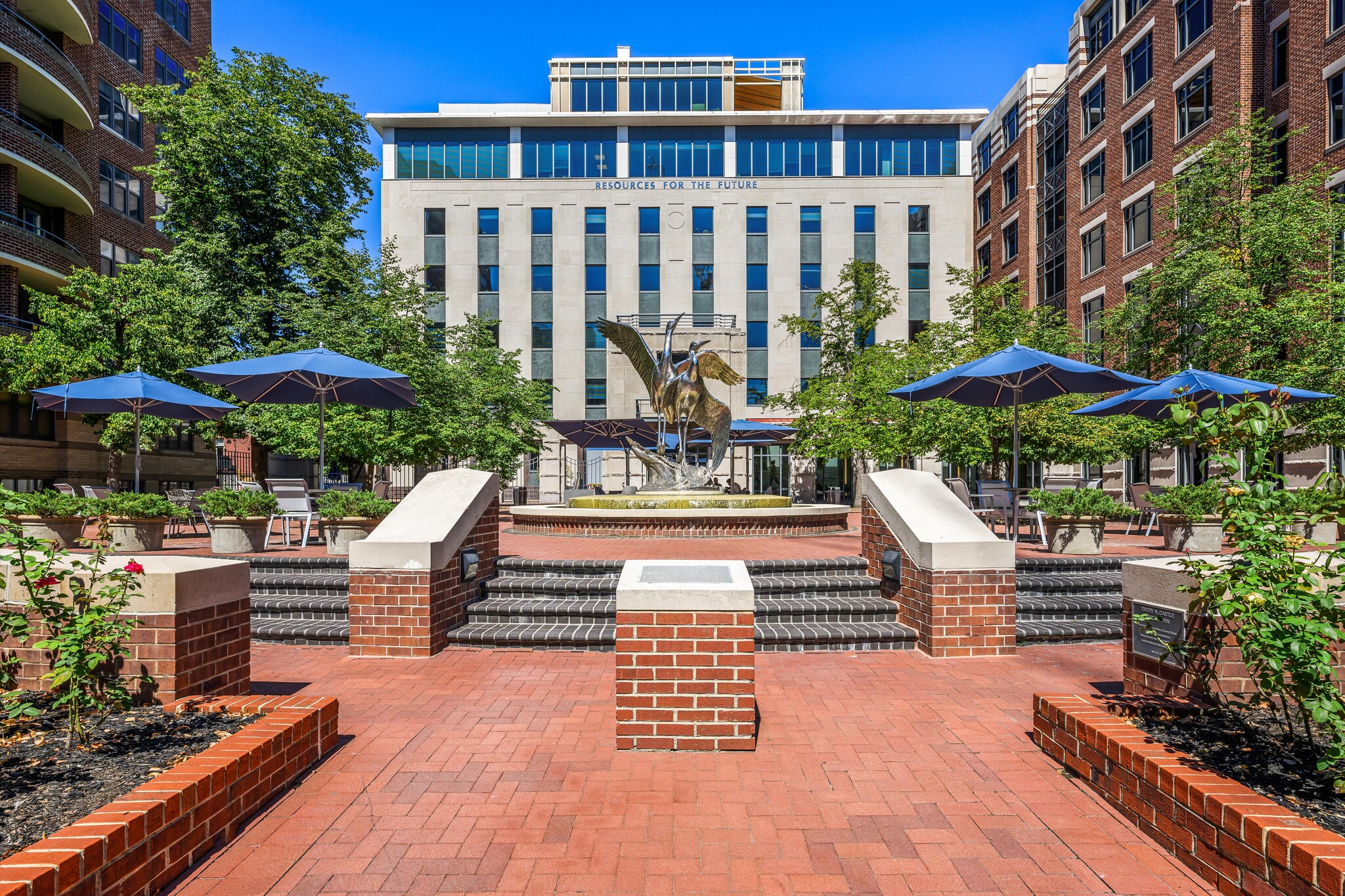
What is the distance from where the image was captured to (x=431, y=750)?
13.3ft

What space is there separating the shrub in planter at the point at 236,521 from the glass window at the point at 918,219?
37057 mm

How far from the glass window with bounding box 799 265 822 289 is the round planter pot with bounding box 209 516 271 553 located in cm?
3294

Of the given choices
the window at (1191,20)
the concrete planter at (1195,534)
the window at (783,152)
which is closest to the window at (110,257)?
the window at (783,152)

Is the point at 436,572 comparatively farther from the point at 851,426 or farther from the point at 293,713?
the point at 851,426

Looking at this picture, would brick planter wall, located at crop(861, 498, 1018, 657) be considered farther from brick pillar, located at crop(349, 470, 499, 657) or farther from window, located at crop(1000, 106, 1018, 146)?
window, located at crop(1000, 106, 1018, 146)

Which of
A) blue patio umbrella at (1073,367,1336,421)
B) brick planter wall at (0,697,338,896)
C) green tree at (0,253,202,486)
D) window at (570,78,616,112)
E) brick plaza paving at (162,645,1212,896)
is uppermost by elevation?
window at (570,78,616,112)

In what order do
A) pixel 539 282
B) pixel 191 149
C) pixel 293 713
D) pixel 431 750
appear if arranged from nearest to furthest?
1. pixel 293 713
2. pixel 431 750
3. pixel 191 149
4. pixel 539 282

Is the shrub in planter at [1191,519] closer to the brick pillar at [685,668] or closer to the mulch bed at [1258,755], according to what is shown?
the mulch bed at [1258,755]

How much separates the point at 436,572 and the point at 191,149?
22.8 m

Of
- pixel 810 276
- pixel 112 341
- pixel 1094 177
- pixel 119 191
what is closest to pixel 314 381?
pixel 112 341

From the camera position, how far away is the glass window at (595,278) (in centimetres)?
3838

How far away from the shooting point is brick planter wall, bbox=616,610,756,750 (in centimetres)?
396

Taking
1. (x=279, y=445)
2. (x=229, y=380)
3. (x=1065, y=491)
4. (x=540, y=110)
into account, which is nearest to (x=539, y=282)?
(x=540, y=110)

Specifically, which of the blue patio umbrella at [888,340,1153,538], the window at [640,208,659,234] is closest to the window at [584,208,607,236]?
the window at [640,208,659,234]
